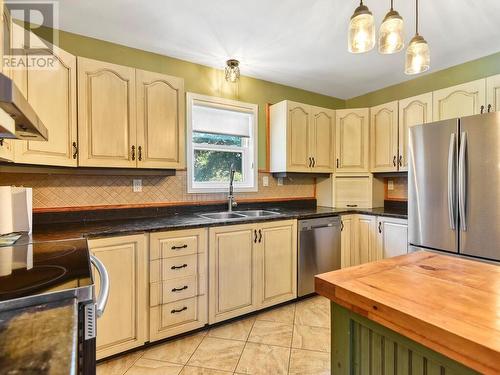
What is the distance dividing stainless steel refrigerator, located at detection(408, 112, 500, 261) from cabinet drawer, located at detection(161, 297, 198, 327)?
2.02 m

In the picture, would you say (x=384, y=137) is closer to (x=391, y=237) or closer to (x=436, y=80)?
(x=436, y=80)

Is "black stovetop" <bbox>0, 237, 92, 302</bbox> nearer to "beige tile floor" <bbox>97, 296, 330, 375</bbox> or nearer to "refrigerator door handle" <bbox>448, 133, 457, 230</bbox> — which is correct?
"beige tile floor" <bbox>97, 296, 330, 375</bbox>

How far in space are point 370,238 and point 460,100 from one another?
1613 millimetres

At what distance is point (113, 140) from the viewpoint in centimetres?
211

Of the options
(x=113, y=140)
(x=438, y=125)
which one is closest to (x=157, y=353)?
(x=113, y=140)

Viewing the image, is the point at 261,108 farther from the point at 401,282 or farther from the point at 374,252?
the point at 401,282

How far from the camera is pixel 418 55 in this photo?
1395mm

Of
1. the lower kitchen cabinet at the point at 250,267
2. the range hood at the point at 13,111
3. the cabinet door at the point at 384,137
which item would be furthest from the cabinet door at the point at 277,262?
the range hood at the point at 13,111

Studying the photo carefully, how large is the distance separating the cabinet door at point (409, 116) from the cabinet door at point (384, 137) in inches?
2.2

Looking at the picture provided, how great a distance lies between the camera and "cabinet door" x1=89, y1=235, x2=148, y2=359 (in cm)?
179

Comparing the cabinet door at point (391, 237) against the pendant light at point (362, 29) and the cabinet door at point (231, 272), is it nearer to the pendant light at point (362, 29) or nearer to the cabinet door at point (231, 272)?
the cabinet door at point (231, 272)

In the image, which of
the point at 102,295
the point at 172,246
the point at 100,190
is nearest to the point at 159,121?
the point at 100,190

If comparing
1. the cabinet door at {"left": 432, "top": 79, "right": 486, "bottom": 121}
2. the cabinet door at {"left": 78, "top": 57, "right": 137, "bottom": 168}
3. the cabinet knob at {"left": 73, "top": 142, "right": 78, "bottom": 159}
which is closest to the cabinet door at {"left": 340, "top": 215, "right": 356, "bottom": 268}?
the cabinet door at {"left": 432, "top": 79, "right": 486, "bottom": 121}

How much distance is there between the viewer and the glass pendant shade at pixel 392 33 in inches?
49.5
